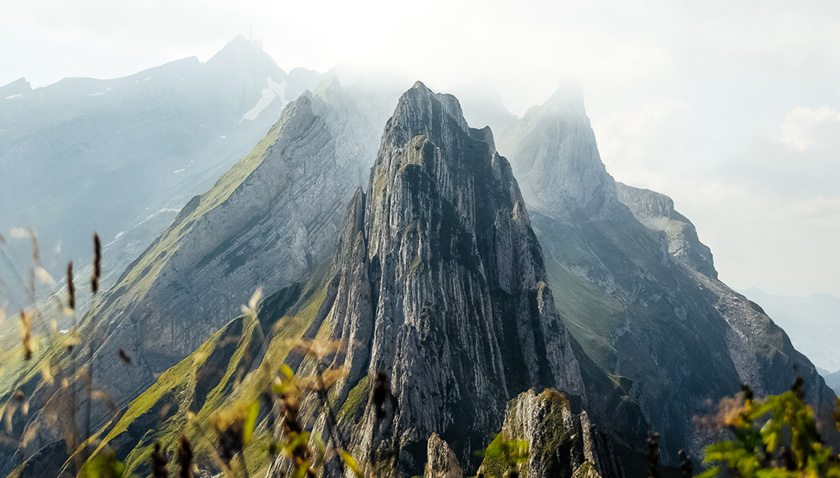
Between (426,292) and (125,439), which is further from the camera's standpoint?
(125,439)

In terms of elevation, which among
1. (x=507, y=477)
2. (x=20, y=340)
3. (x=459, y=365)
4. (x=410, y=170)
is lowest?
(x=459, y=365)

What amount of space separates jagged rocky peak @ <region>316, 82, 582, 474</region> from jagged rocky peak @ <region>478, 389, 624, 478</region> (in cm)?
3282

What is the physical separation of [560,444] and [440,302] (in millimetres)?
66191

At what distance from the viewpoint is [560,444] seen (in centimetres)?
5988

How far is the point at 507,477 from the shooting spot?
7.61m

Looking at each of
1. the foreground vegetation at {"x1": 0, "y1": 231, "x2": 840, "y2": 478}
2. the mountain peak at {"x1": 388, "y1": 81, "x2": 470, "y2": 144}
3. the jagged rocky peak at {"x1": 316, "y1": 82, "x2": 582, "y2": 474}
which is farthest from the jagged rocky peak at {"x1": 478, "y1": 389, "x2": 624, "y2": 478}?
the mountain peak at {"x1": 388, "y1": 81, "x2": 470, "y2": 144}

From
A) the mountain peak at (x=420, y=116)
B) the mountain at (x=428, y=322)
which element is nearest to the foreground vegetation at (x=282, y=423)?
the mountain at (x=428, y=322)

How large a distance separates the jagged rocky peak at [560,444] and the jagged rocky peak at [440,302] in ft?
108

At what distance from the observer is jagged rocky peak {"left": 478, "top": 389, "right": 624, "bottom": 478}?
182 ft

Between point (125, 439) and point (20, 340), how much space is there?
18693 centimetres

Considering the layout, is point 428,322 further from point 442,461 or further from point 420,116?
point 420,116

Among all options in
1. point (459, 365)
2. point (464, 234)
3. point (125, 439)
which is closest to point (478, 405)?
point (459, 365)

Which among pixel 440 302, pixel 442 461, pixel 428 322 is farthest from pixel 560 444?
pixel 440 302

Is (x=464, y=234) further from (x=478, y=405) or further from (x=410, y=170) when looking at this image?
(x=478, y=405)
